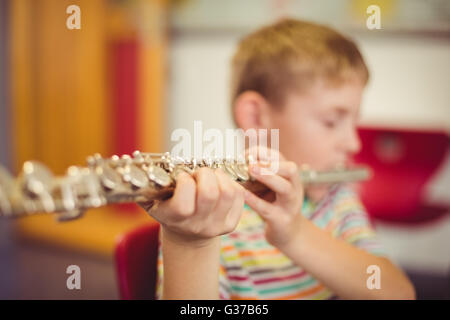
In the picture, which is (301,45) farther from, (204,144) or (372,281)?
(372,281)

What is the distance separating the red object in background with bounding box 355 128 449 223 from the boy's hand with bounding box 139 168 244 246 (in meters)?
1.45

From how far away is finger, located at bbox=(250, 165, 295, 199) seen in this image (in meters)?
0.53

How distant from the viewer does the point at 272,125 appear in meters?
0.85

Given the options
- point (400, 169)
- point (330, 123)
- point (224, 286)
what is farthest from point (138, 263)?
point (400, 169)

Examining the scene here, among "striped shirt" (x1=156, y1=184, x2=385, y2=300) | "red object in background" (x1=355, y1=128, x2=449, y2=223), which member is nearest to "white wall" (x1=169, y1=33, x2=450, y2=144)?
"red object in background" (x1=355, y1=128, x2=449, y2=223)

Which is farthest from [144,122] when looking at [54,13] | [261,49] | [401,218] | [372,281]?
[372,281]

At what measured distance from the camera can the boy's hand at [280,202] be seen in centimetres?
54

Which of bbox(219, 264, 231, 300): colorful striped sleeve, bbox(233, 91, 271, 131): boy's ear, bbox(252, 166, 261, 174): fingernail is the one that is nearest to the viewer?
bbox(252, 166, 261, 174): fingernail

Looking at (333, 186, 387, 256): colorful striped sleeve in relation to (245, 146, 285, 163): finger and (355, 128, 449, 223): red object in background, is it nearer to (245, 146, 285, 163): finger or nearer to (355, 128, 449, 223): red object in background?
(245, 146, 285, 163): finger

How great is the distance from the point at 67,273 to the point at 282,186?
1.96m

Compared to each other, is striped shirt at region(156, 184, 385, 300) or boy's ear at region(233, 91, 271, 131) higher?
boy's ear at region(233, 91, 271, 131)

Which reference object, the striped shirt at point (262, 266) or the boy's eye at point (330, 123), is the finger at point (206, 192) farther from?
the boy's eye at point (330, 123)

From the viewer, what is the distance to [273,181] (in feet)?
1.75
